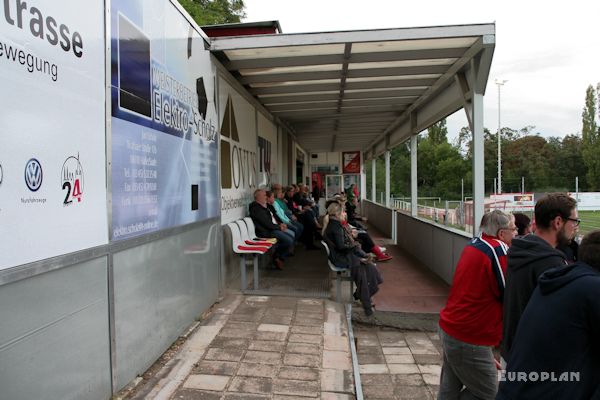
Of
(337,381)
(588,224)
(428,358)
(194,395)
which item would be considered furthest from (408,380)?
(588,224)

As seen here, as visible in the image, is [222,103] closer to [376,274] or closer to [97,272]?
[376,274]

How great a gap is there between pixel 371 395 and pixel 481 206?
2.99m

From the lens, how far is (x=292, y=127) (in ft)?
39.5

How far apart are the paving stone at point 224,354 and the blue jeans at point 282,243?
308cm

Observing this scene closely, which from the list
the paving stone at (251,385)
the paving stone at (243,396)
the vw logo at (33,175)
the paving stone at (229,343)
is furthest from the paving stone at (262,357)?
the vw logo at (33,175)

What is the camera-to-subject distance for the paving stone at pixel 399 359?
4.29m

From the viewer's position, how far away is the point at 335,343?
13.5 ft

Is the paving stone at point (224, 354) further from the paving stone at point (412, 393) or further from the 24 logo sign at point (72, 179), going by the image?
the 24 logo sign at point (72, 179)

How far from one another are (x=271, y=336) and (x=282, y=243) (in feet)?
9.06

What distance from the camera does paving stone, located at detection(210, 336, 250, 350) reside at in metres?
3.98

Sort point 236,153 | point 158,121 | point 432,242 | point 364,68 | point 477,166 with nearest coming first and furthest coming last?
point 158,121
point 477,166
point 364,68
point 236,153
point 432,242

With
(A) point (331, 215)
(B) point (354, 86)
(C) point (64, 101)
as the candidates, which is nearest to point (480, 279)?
(C) point (64, 101)

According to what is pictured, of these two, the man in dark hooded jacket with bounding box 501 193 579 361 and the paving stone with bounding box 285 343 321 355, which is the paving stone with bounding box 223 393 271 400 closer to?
the paving stone with bounding box 285 343 321 355

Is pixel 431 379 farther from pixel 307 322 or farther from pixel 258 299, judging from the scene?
pixel 258 299
